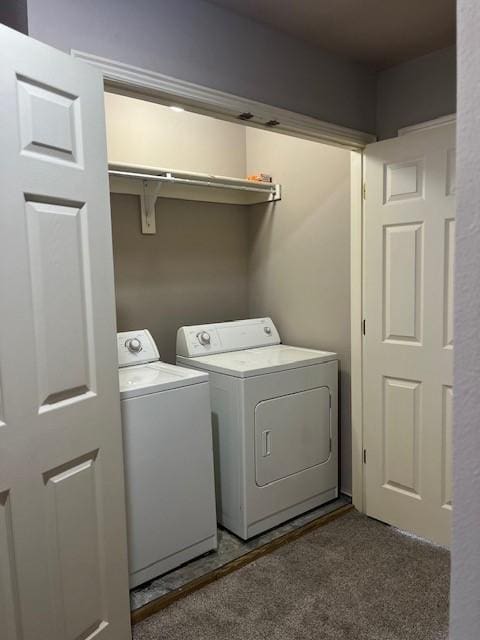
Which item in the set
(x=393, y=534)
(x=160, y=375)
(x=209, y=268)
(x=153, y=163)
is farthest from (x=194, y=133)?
(x=393, y=534)

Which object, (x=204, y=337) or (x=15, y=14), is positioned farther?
(x=204, y=337)

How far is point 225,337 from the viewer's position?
2.85 metres

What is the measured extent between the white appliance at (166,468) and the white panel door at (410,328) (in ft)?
3.13

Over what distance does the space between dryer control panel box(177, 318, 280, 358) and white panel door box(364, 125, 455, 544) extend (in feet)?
2.36

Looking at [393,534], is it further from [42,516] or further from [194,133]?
[194,133]

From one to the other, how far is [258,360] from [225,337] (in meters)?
0.38

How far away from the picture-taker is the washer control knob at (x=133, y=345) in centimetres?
243

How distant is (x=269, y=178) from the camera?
3049 millimetres

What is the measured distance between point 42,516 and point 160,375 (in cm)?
92

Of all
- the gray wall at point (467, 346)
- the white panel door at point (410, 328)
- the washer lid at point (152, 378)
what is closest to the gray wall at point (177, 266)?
the washer lid at point (152, 378)

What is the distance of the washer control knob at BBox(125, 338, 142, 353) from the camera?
2430 millimetres

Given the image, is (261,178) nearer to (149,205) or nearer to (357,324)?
(149,205)

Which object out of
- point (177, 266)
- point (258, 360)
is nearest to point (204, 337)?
point (258, 360)

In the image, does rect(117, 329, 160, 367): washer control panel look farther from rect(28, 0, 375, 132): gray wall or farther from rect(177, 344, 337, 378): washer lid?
rect(28, 0, 375, 132): gray wall
